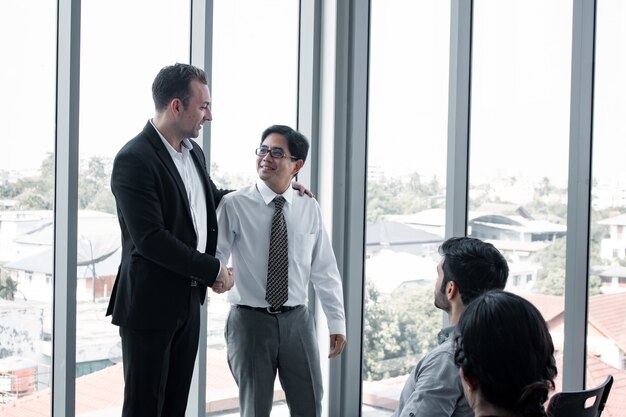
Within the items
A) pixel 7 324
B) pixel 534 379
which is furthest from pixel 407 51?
pixel 534 379

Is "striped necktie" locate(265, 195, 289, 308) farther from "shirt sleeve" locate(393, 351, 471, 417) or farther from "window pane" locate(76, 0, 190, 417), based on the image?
"shirt sleeve" locate(393, 351, 471, 417)

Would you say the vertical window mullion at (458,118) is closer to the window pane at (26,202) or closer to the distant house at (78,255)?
the distant house at (78,255)

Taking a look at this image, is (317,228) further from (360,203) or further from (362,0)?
(362,0)

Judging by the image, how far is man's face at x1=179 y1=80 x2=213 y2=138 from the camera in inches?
107

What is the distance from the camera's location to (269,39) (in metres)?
4.14

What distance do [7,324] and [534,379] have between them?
8.08ft

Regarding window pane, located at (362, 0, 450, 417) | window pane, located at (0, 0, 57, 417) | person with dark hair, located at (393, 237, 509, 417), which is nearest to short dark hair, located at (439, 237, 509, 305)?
person with dark hair, located at (393, 237, 509, 417)

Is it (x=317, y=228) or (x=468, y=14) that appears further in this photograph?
(x=468, y=14)

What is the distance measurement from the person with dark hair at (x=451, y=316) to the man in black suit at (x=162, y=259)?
0.88 metres

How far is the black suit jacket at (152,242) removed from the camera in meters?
2.53

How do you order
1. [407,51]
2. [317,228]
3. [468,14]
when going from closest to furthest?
[317,228] → [468,14] → [407,51]

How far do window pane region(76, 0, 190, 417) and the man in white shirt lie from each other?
65cm

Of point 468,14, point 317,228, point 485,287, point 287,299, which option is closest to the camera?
point 485,287

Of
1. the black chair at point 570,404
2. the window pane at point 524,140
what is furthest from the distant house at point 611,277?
the black chair at point 570,404
